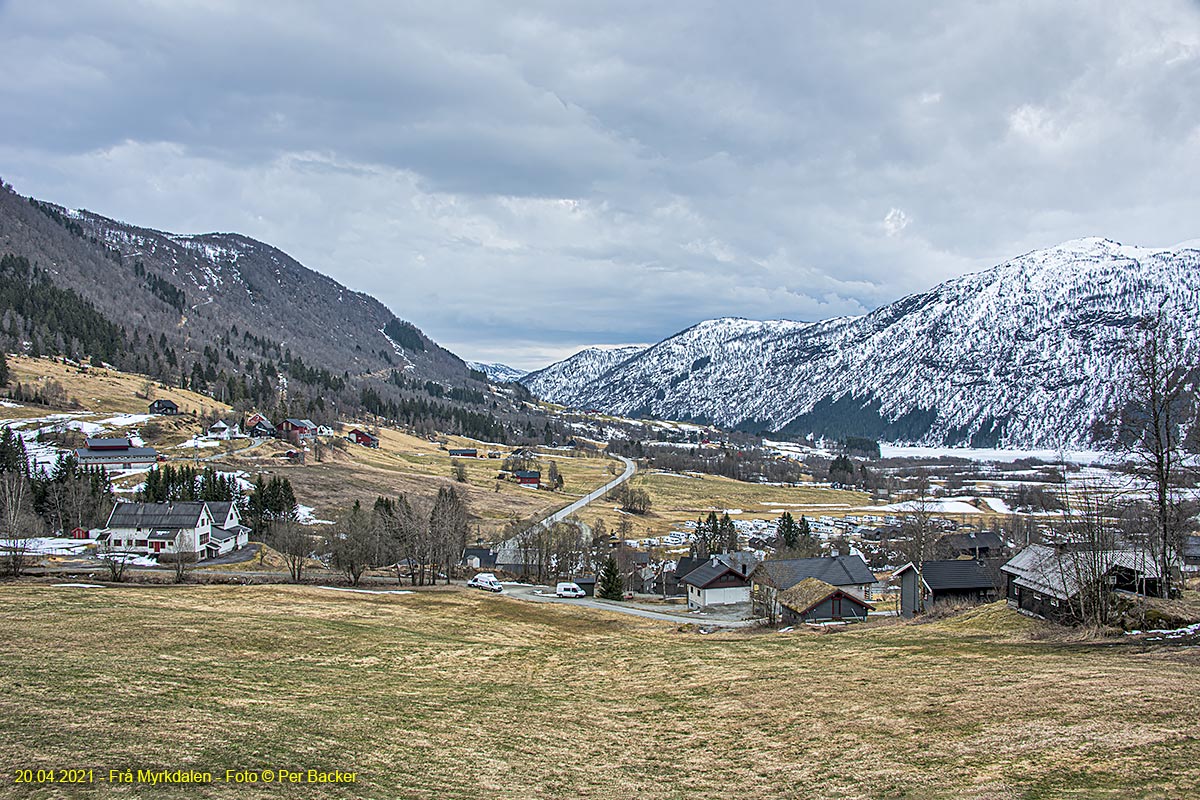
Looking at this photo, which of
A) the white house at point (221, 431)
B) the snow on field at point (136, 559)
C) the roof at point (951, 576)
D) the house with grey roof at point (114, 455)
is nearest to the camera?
the roof at point (951, 576)

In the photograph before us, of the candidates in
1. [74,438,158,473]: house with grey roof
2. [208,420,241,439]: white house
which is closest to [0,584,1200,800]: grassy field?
[74,438,158,473]: house with grey roof

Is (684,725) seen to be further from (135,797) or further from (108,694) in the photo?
(108,694)

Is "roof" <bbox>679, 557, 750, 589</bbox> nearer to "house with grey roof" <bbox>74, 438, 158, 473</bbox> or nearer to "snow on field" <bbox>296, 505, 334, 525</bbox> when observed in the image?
"snow on field" <bbox>296, 505, 334, 525</bbox>

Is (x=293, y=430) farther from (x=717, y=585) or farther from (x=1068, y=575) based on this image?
(x=1068, y=575)

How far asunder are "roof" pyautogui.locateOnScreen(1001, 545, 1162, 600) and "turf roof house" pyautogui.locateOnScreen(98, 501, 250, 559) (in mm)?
83498

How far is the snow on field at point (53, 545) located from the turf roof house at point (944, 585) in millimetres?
86621

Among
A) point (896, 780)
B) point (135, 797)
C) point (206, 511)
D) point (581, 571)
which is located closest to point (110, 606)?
point (135, 797)

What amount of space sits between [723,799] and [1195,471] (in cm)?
3804

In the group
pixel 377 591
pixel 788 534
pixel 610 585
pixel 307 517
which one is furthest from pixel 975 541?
pixel 307 517

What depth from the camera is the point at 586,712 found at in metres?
24.2

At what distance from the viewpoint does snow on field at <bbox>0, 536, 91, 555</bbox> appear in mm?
75625

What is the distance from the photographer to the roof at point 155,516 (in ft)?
284

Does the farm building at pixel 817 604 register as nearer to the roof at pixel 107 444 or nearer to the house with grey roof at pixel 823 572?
the house with grey roof at pixel 823 572

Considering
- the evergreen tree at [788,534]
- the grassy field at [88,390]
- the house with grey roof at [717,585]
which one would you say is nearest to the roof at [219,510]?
the house with grey roof at [717,585]
